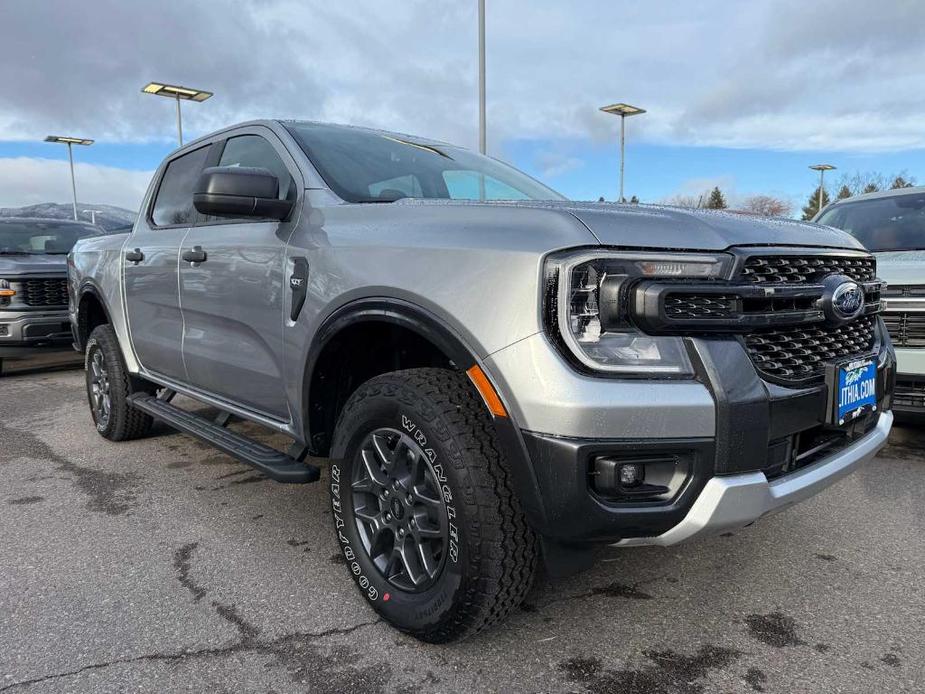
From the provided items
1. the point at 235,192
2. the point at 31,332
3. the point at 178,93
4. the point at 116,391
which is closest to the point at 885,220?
the point at 235,192

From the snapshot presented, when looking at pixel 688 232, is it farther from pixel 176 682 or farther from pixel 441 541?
pixel 176 682

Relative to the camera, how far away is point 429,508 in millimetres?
2201

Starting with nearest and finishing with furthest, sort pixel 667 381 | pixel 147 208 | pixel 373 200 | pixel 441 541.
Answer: pixel 667 381 → pixel 441 541 → pixel 373 200 → pixel 147 208

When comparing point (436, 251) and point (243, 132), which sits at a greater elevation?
point (243, 132)

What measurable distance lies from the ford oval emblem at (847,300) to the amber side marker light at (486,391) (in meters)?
1.06

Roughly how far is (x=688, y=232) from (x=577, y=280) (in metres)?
0.36

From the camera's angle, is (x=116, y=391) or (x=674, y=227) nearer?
(x=674, y=227)

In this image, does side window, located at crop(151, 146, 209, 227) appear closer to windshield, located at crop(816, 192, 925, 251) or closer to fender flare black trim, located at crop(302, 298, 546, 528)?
fender flare black trim, located at crop(302, 298, 546, 528)

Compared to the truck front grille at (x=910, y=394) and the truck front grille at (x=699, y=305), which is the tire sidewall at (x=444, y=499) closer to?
the truck front grille at (x=699, y=305)

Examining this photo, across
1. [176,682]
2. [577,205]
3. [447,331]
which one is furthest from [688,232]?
[176,682]

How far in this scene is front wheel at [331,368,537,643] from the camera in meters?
1.98

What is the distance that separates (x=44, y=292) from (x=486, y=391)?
285 inches

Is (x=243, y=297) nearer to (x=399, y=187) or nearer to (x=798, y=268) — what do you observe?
(x=399, y=187)

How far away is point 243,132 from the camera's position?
3.42 m
